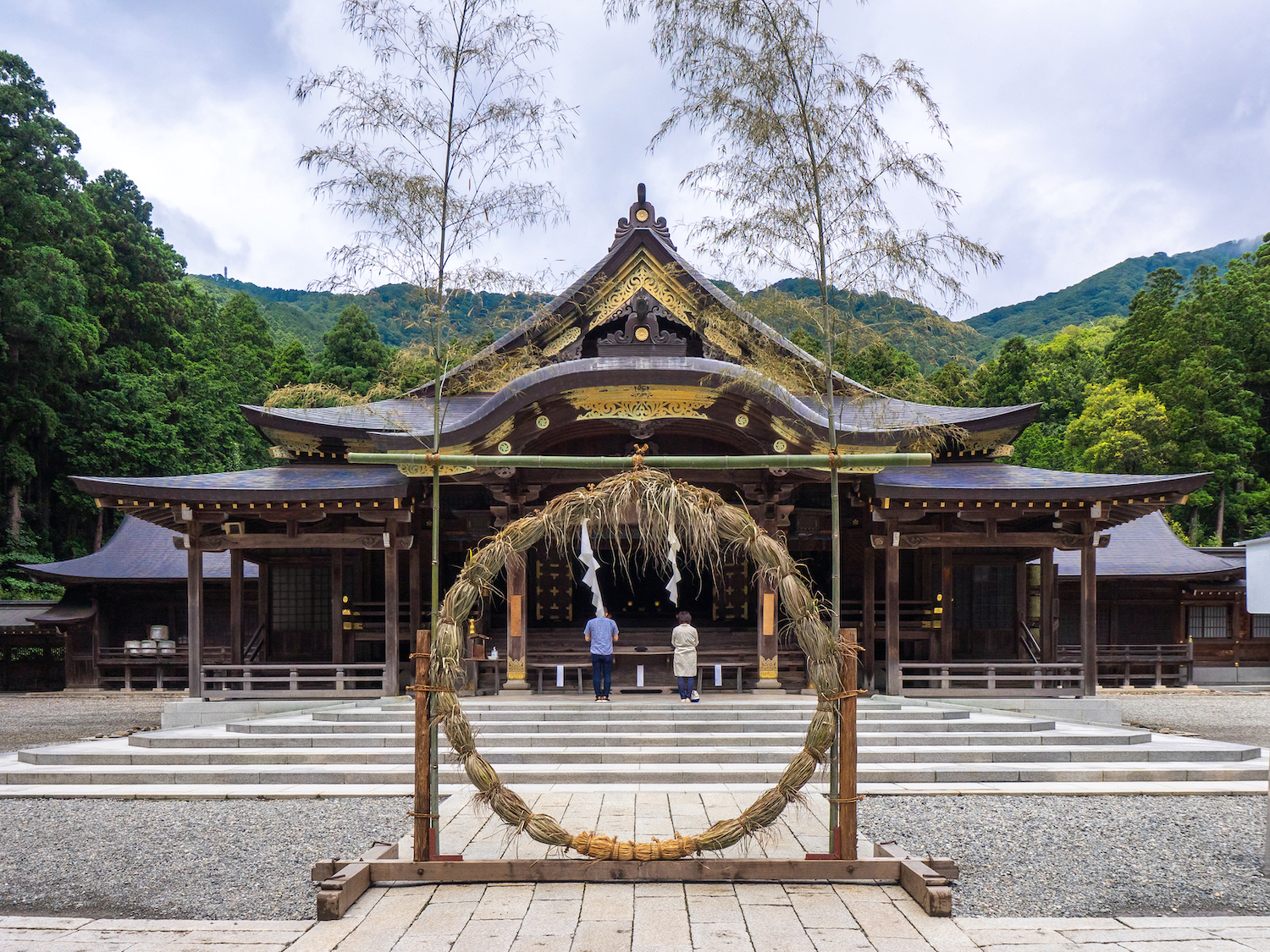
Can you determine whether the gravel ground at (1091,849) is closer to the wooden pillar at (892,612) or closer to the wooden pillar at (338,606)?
the wooden pillar at (892,612)

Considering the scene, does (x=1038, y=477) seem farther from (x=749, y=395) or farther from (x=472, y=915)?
(x=472, y=915)

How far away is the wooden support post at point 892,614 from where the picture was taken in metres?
12.9

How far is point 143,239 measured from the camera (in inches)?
1419

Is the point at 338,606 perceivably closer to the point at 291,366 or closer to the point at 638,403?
the point at 638,403

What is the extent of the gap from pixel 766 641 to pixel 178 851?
8.14m

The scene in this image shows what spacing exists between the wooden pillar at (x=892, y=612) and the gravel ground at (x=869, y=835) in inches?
178

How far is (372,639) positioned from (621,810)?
8.74 m

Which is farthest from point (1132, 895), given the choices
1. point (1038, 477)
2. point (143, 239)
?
point (143, 239)

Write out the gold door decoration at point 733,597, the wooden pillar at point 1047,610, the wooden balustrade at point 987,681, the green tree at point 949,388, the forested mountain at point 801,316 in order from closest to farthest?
the forested mountain at point 801,316, the green tree at point 949,388, the wooden balustrade at point 987,681, the wooden pillar at point 1047,610, the gold door decoration at point 733,597

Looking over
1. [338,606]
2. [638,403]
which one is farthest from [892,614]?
[338,606]

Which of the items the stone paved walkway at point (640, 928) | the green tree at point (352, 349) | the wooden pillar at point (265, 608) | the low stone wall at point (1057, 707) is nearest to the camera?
the stone paved walkway at point (640, 928)

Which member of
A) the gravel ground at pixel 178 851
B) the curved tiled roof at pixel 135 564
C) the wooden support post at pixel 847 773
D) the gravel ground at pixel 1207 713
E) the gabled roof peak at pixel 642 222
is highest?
the gabled roof peak at pixel 642 222

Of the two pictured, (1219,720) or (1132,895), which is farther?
(1219,720)

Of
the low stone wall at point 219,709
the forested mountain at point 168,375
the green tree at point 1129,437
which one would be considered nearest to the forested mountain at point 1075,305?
the forested mountain at point 168,375
